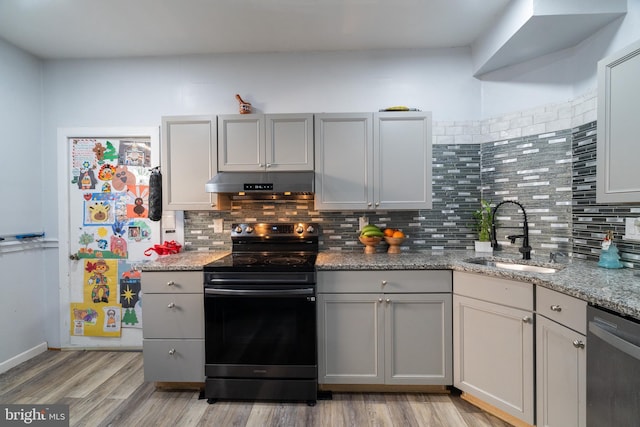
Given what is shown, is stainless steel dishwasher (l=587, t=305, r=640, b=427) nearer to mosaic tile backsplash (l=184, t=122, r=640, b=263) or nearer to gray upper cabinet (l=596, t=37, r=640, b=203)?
gray upper cabinet (l=596, t=37, r=640, b=203)

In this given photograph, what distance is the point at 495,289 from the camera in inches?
71.0

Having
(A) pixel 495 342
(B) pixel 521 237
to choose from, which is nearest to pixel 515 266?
(B) pixel 521 237

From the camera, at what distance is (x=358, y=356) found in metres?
2.08

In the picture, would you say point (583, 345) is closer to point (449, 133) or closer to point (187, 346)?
point (449, 133)

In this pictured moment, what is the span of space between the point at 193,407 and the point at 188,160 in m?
1.82

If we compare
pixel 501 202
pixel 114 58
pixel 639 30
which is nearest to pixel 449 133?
pixel 501 202

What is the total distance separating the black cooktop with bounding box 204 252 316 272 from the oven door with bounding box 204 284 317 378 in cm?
12

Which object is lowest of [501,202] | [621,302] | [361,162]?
[621,302]

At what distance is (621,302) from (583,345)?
32 centimetres

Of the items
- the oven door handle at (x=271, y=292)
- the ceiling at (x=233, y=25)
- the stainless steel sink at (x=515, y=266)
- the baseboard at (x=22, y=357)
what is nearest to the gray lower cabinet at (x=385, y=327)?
the oven door handle at (x=271, y=292)

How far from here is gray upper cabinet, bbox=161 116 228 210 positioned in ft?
7.89

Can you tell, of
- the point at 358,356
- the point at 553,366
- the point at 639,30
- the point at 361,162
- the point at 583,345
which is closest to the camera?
the point at 583,345

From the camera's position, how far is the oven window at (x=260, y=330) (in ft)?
6.64

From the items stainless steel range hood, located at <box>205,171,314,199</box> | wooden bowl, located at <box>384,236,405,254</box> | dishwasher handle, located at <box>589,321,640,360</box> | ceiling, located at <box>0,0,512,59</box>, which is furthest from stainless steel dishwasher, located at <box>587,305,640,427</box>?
ceiling, located at <box>0,0,512,59</box>
